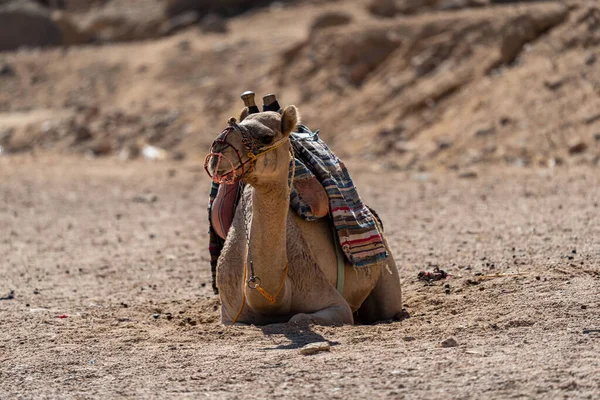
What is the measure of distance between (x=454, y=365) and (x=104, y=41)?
33365 mm

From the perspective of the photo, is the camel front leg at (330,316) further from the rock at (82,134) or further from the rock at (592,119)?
the rock at (82,134)

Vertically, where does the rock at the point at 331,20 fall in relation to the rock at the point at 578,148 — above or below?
above

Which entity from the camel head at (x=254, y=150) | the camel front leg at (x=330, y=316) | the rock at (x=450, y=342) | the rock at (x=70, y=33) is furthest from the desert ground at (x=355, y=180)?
the camel head at (x=254, y=150)

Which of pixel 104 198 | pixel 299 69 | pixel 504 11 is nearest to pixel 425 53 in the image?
pixel 504 11

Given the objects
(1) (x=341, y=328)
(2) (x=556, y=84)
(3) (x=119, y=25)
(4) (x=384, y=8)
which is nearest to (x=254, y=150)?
(1) (x=341, y=328)

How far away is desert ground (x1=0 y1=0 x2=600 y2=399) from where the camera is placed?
241 inches

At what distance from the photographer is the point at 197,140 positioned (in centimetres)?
2373

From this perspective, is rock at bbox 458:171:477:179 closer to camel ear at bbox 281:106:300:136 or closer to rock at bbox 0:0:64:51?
camel ear at bbox 281:106:300:136

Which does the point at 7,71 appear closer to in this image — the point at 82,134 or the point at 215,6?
the point at 215,6

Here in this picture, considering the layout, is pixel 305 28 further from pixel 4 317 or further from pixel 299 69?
pixel 4 317

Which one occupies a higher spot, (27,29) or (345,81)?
(27,29)

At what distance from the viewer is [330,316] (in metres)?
7.25

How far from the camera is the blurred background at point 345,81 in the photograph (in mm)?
18344

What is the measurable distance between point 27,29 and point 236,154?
36781mm
